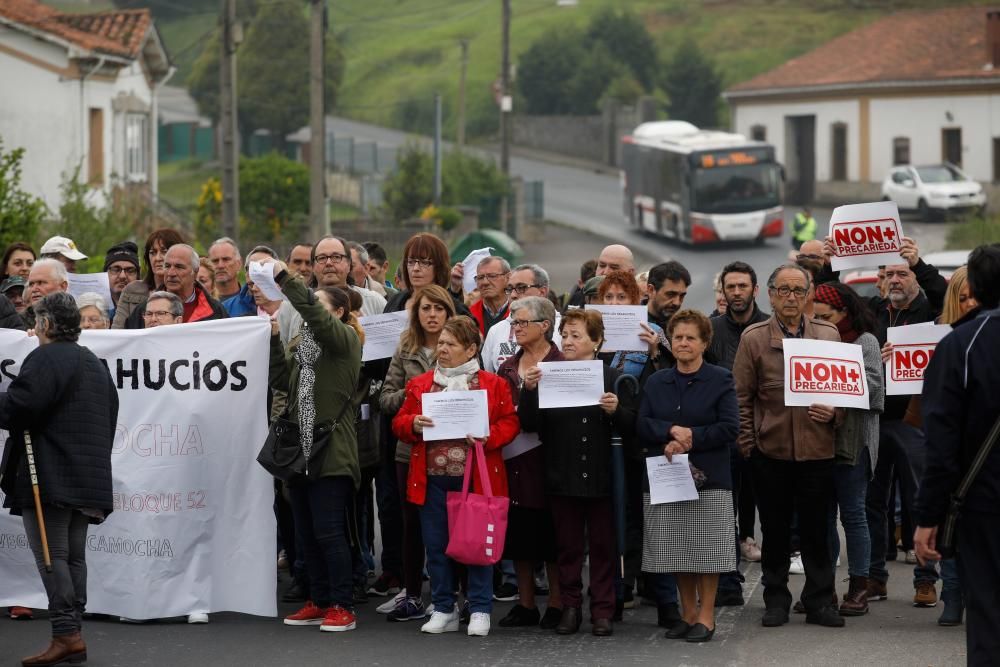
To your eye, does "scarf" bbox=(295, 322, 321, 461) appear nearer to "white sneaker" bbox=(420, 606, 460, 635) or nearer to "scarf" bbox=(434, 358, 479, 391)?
"scarf" bbox=(434, 358, 479, 391)

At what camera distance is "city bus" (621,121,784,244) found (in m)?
44.3

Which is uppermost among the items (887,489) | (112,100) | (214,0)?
(214,0)

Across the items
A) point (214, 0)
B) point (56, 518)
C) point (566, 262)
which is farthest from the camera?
point (214, 0)

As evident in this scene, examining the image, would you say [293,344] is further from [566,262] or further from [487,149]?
[487,149]

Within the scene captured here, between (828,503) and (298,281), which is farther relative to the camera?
(828,503)

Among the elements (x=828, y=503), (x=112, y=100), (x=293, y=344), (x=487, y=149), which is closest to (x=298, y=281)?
(x=293, y=344)

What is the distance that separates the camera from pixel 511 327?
9.62 metres

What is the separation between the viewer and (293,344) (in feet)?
31.1

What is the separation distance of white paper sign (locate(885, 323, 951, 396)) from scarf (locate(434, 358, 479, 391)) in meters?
2.67

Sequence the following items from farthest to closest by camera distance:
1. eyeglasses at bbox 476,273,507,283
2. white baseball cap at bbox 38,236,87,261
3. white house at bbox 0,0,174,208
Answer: white house at bbox 0,0,174,208 < white baseball cap at bbox 38,236,87,261 < eyeglasses at bbox 476,273,507,283

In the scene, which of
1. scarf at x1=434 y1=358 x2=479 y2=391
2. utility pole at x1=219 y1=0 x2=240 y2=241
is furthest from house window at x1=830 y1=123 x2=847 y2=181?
scarf at x1=434 y1=358 x2=479 y2=391

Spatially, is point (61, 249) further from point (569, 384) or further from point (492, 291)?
point (569, 384)

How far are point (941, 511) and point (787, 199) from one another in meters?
59.9

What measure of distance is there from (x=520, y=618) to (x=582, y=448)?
1114mm
